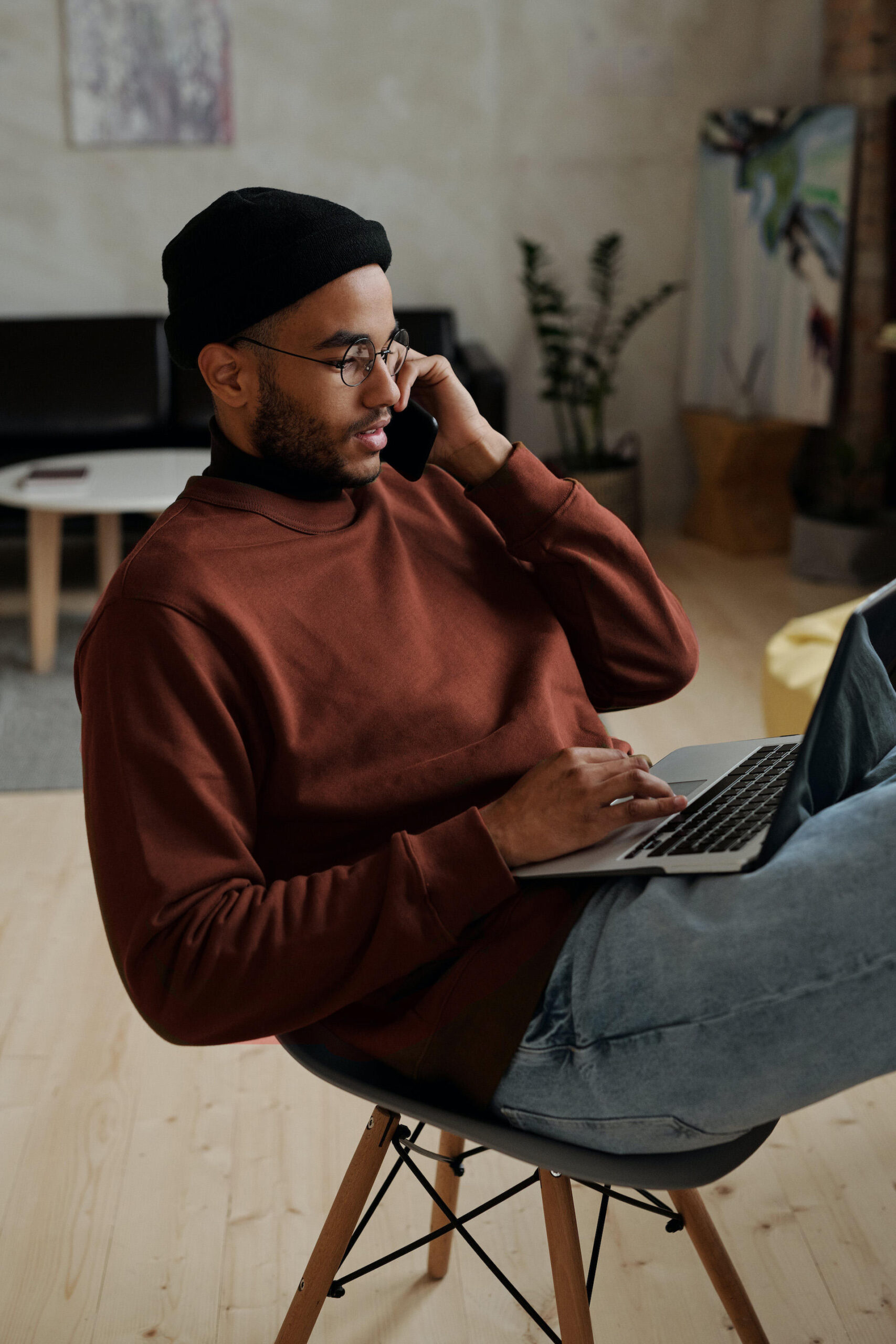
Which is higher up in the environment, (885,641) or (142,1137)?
(885,641)

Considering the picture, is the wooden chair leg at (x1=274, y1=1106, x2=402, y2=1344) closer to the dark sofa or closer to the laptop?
the laptop

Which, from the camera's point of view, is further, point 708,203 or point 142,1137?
point 708,203

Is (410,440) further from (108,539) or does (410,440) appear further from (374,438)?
(108,539)

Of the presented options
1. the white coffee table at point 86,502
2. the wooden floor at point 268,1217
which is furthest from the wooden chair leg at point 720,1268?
the white coffee table at point 86,502

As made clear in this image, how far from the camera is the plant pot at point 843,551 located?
422 cm

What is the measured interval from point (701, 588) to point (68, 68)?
3.05 meters

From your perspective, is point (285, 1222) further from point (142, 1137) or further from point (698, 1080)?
point (698, 1080)

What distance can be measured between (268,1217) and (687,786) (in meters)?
0.83

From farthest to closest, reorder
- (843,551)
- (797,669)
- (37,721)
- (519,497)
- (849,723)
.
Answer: (843,551) → (37,721) → (797,669) → (519,497) → (849,723)

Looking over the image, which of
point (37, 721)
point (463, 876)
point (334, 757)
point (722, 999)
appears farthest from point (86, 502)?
point (722, 999)

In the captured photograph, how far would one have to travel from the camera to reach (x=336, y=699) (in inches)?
40.6

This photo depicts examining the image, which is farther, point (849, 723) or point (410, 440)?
point (410, 440)

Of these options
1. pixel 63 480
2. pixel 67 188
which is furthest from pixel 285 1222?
pixel 67 188

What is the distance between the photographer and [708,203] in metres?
4.83
